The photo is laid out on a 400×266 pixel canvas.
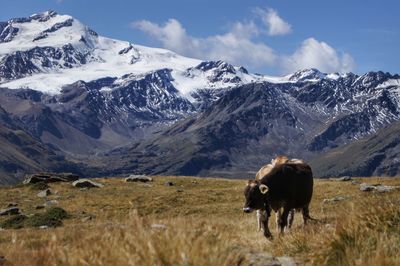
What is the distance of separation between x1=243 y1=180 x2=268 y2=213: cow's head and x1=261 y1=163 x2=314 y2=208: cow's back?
69 cm

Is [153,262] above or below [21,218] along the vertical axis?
above

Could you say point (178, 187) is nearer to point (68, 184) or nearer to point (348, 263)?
point (68, 184)

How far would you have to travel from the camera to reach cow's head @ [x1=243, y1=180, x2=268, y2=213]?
17.9 m

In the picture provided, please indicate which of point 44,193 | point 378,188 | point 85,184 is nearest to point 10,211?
point 44,193

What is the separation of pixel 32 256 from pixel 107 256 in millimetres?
2603

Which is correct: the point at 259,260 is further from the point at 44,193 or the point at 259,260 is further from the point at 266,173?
the point at 44,193

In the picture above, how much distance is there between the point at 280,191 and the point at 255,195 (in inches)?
66.6

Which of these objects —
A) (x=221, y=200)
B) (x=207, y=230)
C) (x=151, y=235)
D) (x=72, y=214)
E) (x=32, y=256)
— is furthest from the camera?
(x=221, y=200)

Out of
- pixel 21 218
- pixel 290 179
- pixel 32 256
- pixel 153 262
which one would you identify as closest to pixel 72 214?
pixel 21 218

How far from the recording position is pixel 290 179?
789 inches

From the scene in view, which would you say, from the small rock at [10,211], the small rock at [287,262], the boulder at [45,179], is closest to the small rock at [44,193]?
the boulder at [45,179]

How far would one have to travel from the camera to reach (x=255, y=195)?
18.0 meters

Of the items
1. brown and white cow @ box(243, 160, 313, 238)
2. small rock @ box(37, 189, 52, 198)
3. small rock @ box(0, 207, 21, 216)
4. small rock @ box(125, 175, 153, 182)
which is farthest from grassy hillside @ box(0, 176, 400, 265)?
small rock @ box(125, 175, 153, 182)

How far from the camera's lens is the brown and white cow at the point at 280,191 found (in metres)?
18.1
